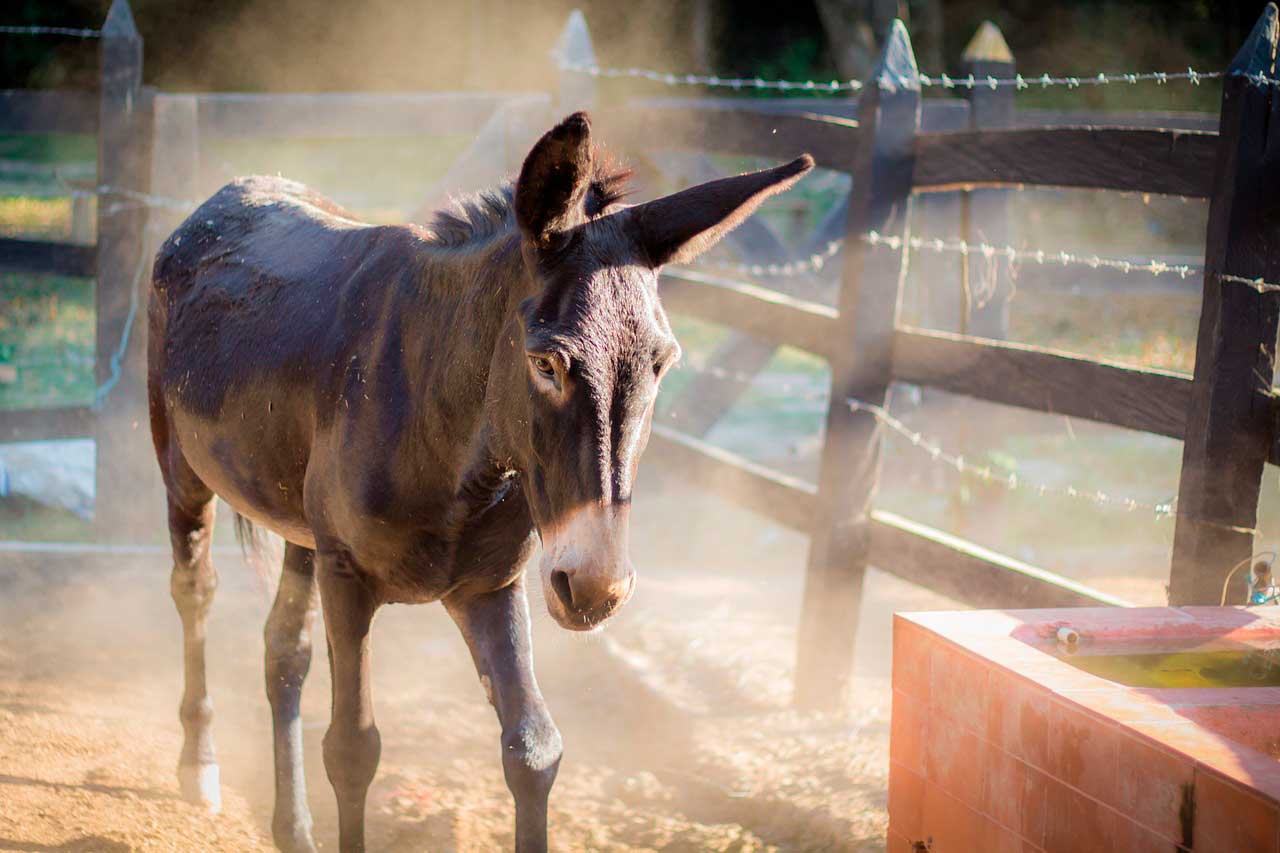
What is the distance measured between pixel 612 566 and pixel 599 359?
0.38m

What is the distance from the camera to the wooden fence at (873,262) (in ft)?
10.4

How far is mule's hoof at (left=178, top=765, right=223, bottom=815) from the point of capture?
12.3ft

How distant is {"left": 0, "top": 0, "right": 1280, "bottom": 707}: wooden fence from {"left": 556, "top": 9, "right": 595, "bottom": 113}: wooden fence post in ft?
0.04

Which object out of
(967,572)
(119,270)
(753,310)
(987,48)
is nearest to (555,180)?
(967,572)

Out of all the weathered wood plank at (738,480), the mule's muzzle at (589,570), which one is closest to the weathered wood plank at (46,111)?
the weathered wood plank at (738,480)

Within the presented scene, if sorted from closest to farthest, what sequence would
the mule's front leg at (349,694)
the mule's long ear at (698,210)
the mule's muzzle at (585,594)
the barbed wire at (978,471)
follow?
the mule's muzzle at (585,594)
the mule's long ear at (698,210)
the mule's front leg at (349,694)
the barbed wire at (978,471)

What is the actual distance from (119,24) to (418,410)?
490cm

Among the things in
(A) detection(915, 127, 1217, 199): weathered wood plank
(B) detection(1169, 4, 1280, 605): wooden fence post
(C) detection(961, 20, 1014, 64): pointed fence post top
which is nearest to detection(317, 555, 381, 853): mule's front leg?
(B) detection(1169, 4, 1280, 605): wooden fence post

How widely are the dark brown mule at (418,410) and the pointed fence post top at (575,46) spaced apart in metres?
2.37

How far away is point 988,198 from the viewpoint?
6344 mm

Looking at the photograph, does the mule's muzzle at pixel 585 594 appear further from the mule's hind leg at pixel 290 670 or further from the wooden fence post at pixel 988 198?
the wooden fence post at pixel 988 198

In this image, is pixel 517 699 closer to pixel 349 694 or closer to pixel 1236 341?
pixel 349 694

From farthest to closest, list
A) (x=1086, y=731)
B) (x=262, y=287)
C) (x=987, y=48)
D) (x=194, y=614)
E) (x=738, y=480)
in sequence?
(x=987, y=48) < (x=738, y=480) < (x=194, y=614) < (x=262, y=287) < (x=1086, y=731)

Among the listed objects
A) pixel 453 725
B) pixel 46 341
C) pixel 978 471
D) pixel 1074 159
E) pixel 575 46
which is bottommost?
pixel 453 725
